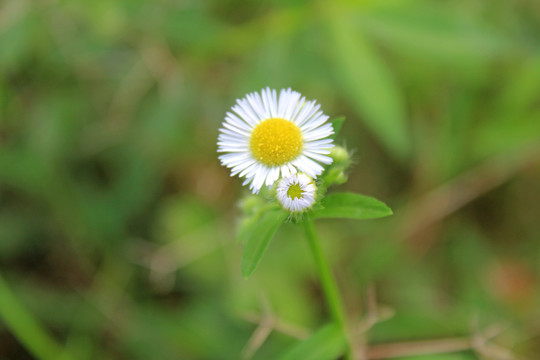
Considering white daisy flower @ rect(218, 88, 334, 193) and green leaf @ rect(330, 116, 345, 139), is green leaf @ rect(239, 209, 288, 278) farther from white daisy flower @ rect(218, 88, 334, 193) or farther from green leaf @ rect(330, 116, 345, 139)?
green leaf @ rect(330, 116, 345, 139)

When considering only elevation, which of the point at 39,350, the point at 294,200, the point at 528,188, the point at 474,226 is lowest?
the point at 39,350

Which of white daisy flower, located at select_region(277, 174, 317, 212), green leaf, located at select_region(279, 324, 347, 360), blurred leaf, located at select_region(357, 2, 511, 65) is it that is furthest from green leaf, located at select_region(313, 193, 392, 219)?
blurred leaf, located at select_region(357, 2, 511, 65)

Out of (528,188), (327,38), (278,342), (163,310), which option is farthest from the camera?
(528,188)

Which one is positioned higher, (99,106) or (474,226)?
(474,226)

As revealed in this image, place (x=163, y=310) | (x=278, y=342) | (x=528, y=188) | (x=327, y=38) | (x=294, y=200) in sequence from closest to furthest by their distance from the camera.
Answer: (x=294, y=200) < (x=278, y=342) < (x=327, y=38) < (x=163, y=310) < (x=528, y=188)

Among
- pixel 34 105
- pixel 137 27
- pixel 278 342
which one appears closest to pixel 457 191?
pixel 278 342

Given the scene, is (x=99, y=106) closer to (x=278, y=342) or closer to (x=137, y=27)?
(x=137, y=27)

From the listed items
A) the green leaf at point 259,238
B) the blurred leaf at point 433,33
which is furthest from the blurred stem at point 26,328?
the blurred leaf at point 433,33
